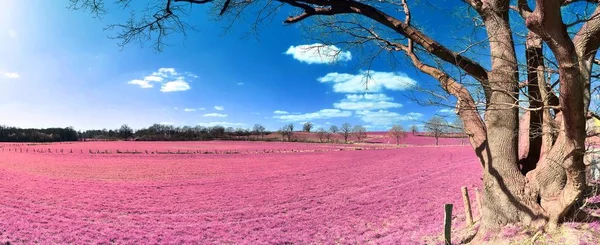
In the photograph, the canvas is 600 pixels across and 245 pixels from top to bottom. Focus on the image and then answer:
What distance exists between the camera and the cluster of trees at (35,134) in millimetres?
83938

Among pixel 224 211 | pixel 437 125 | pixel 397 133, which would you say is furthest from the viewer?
pixel 397 133

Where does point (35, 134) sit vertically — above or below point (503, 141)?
above

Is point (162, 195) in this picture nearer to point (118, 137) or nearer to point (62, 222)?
point (62, 222)

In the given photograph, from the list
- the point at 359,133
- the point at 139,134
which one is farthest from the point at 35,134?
the point at 359,133

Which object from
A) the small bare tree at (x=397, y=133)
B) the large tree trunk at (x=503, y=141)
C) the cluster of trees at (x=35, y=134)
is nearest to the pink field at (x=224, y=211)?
the large tree trunk at (x=503, y=141)

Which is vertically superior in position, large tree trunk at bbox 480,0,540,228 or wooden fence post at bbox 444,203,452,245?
large tree trunk at bbox 480,0,540,228

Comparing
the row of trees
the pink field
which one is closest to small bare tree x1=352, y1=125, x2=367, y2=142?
the row of trees

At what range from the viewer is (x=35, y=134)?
8706 cm

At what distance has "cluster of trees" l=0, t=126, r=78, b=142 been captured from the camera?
8394 centimetres

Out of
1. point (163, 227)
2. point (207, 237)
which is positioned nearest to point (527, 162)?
point (207, 237)

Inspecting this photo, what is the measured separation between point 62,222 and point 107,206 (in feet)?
6.96

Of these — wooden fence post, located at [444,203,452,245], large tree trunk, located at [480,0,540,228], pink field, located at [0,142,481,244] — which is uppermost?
large tree trunk, located at [480,0,540,228]

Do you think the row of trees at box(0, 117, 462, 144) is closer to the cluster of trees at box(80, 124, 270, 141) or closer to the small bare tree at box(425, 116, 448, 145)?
the cluster of trees at box(80, 124, 270, 141)

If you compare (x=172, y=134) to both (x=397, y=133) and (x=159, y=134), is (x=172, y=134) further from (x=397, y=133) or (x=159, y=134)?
(x=397, y=133)
